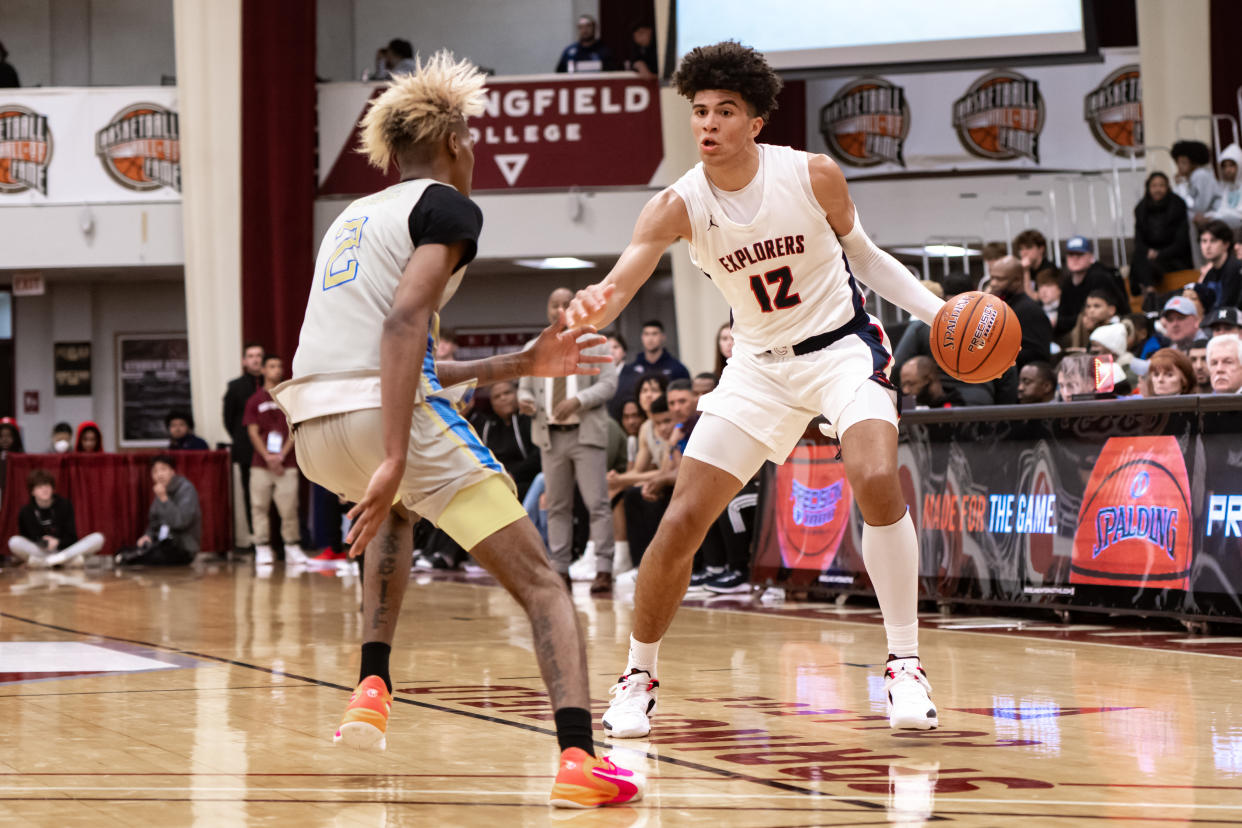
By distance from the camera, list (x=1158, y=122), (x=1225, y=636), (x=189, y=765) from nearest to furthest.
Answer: (x=189, y=765) < (x=1225, y=636) < (x=1158, y=122)

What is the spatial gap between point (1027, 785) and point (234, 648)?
4.47 m

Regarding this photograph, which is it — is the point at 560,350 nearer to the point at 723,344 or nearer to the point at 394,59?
the point at 723,344

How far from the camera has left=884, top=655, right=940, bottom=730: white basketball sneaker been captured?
14.0 ft

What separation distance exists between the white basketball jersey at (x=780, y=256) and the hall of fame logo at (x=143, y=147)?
14152 millimetres

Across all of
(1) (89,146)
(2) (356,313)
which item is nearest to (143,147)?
(1) (89,146)

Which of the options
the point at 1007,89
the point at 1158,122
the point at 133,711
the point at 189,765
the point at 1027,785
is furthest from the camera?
the point at 1007,89

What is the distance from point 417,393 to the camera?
3.52 m

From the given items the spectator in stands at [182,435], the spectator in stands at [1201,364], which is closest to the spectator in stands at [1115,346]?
the spectator in stands at [1201,364]

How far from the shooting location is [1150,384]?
8.10 meters

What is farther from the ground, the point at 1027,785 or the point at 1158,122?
the point at 1158,122

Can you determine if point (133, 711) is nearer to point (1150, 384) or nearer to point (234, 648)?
point (234, 648)

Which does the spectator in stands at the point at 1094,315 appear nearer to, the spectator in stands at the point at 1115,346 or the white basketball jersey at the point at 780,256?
the spectator in stands at the point at 1115,346

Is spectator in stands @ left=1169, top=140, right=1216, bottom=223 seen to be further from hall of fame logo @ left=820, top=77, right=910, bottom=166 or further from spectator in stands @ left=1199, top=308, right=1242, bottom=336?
spectator in stands @ left=1199, top=308, right=1242, bottom=336

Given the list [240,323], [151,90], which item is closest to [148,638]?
[240,323]
